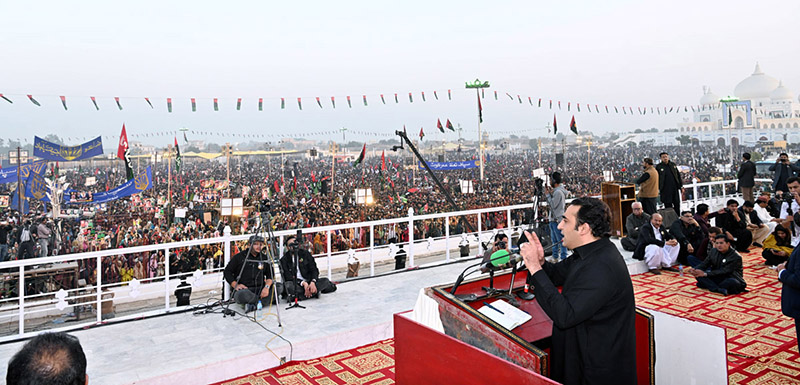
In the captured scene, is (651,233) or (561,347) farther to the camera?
(651,233)

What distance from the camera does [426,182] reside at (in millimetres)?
28000

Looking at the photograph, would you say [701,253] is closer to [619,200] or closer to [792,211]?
[619,200]

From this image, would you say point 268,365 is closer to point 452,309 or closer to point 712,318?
point 452,309

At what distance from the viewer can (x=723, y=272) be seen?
18.7 ft

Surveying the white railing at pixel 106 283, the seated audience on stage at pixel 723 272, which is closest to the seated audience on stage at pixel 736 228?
the seated audience on stage at pixel 723 272

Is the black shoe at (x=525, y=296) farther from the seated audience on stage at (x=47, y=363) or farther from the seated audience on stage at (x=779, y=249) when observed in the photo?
the seated audience on stage at (x=779, y=249)

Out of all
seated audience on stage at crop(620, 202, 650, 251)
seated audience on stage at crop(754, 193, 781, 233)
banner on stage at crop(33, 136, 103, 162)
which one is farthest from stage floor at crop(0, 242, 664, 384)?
banner on stage at crop(33, 136, 103, 162)

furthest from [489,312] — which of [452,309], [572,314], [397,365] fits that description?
[397,365]

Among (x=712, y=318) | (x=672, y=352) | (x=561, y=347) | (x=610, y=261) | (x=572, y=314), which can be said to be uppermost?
(x=610, y=261)

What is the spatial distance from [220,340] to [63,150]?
10824mm

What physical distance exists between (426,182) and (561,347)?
2586 cm

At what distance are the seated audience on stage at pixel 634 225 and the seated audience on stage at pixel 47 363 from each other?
749 cm

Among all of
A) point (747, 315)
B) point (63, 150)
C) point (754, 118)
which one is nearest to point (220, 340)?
point (747, 315)

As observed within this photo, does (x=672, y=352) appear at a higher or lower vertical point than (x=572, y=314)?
lower
